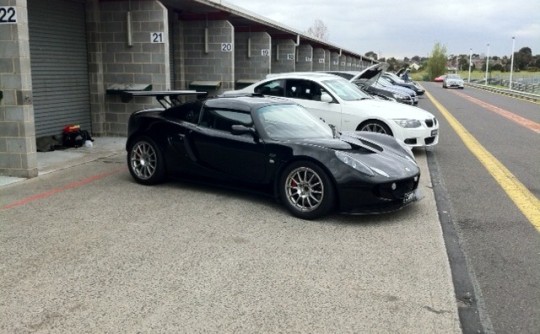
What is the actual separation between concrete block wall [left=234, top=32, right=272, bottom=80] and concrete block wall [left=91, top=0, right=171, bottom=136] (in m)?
9.18

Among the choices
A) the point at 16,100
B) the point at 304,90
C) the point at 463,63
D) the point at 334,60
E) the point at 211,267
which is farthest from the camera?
the point at 463,63

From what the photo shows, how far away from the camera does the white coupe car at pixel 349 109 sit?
32.7ft

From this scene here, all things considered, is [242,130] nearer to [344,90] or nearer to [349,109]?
[349,109]

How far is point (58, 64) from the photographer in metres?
11.3

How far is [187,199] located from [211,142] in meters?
0.79

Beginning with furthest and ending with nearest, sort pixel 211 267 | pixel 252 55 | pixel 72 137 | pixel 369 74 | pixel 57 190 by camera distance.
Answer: pixel 252 55 → pixel 369 74 → pixel 72 137 → pixel 57 190 → pixel 211 267

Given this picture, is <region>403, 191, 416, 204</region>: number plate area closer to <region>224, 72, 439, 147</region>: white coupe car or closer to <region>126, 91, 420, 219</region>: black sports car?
<region>126, 91, 420, 219</region>: black sports car

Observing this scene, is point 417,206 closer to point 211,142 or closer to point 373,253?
point 373,253

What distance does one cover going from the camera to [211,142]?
6.74 metres

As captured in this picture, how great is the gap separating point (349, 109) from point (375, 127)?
595 millimetres

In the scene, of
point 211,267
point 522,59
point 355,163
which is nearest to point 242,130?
point 355,163

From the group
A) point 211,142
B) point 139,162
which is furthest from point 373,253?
point 139,162

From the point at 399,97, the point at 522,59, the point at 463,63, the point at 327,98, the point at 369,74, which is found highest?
the point at 522,59

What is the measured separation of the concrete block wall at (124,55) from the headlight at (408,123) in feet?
17.2
